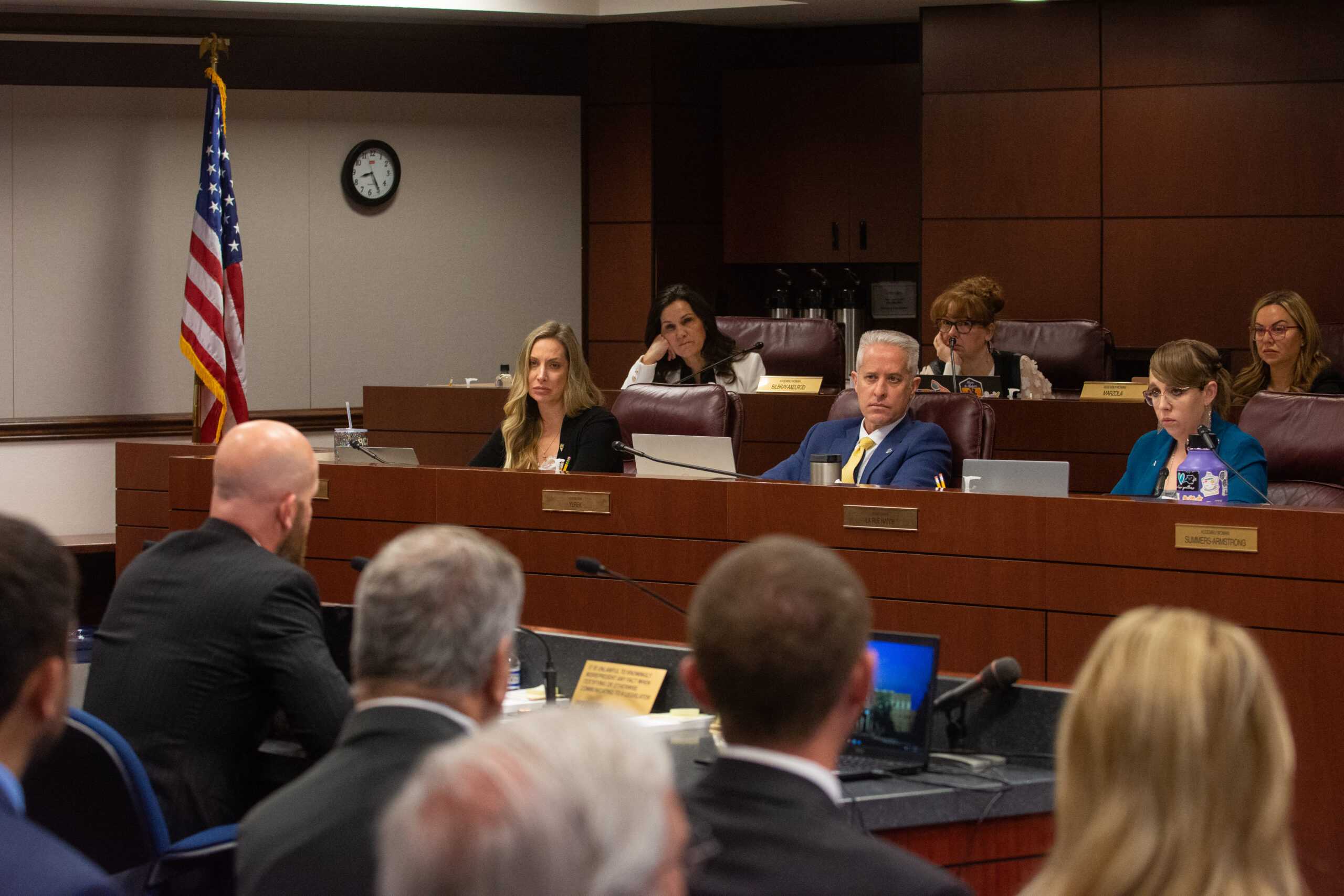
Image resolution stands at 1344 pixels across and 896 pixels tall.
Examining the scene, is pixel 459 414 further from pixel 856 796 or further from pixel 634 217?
pixel 856 796

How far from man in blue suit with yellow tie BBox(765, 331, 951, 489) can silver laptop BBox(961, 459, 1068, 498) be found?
0.49 metres

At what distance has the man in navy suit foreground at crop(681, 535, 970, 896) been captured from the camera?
1.20m

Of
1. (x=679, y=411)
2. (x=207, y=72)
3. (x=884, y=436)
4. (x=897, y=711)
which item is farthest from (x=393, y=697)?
(x=207, y=72)

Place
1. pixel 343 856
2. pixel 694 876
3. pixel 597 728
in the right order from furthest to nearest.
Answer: pixel 343 856, pixel 694 876, pixel 597 728

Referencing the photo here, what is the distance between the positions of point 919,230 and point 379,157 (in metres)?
2.97

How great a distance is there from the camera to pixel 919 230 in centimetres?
712

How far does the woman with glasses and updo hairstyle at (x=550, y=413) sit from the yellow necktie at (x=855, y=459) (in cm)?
76

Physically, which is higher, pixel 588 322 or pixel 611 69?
pixel 611 69

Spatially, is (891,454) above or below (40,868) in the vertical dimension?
above

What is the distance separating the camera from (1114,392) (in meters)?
5.43

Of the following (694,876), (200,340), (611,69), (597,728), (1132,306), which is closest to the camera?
(597,728)

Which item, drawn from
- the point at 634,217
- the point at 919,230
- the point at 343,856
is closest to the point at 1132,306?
the point at 919,230

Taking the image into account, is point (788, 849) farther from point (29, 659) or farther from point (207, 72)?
point (207, 72)

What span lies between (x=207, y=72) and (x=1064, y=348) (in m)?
4.16
